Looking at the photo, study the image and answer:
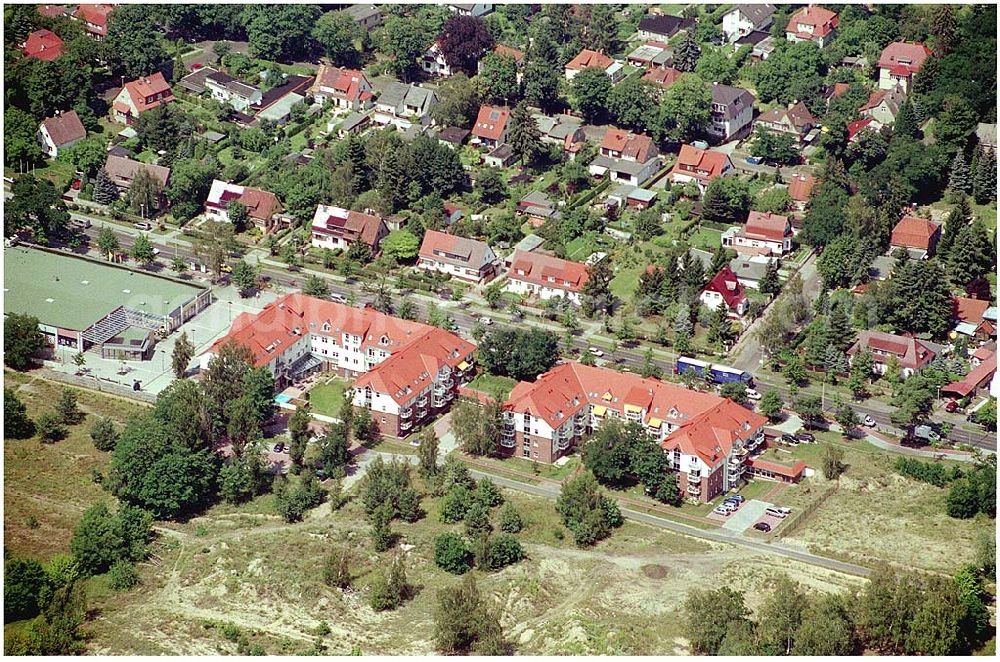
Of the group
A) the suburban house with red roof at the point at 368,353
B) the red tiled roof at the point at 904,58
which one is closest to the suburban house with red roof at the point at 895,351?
the suburban house with red roof at the point at 368,353

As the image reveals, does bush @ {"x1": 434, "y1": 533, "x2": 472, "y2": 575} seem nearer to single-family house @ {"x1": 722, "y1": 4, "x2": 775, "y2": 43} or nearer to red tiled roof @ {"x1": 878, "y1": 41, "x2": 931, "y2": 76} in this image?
red tiled roof @ {"x1": 878, "y1": 41, "x2": 931, "y2": 76}

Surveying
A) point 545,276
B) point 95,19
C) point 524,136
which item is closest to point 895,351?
point 545,276

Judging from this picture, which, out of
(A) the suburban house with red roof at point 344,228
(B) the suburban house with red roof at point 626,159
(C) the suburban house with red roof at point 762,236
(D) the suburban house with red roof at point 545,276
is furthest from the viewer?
(B) the suburban house with red roof at point 626,159

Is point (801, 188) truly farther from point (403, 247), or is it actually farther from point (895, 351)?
point (403, 247)

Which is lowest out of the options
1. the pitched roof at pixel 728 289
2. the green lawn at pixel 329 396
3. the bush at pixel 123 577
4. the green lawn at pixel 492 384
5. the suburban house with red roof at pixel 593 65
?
the bush at pixel 123 577

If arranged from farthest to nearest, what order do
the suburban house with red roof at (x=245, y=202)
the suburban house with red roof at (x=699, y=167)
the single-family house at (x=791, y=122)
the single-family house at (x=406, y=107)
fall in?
the single-family house at (x=406, y=107)
the single-family house at (x=791, y=122)
the suburban house with red roof at (x=699, y=167)
the suburban house with red roof at (x=245, y=202)

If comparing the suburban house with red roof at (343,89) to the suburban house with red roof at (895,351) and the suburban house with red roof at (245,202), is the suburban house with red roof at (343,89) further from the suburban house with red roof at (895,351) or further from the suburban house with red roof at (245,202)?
the suburban house with red roof at (895,351)

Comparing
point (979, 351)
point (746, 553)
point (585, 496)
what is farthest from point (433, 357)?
point (979, 351)
